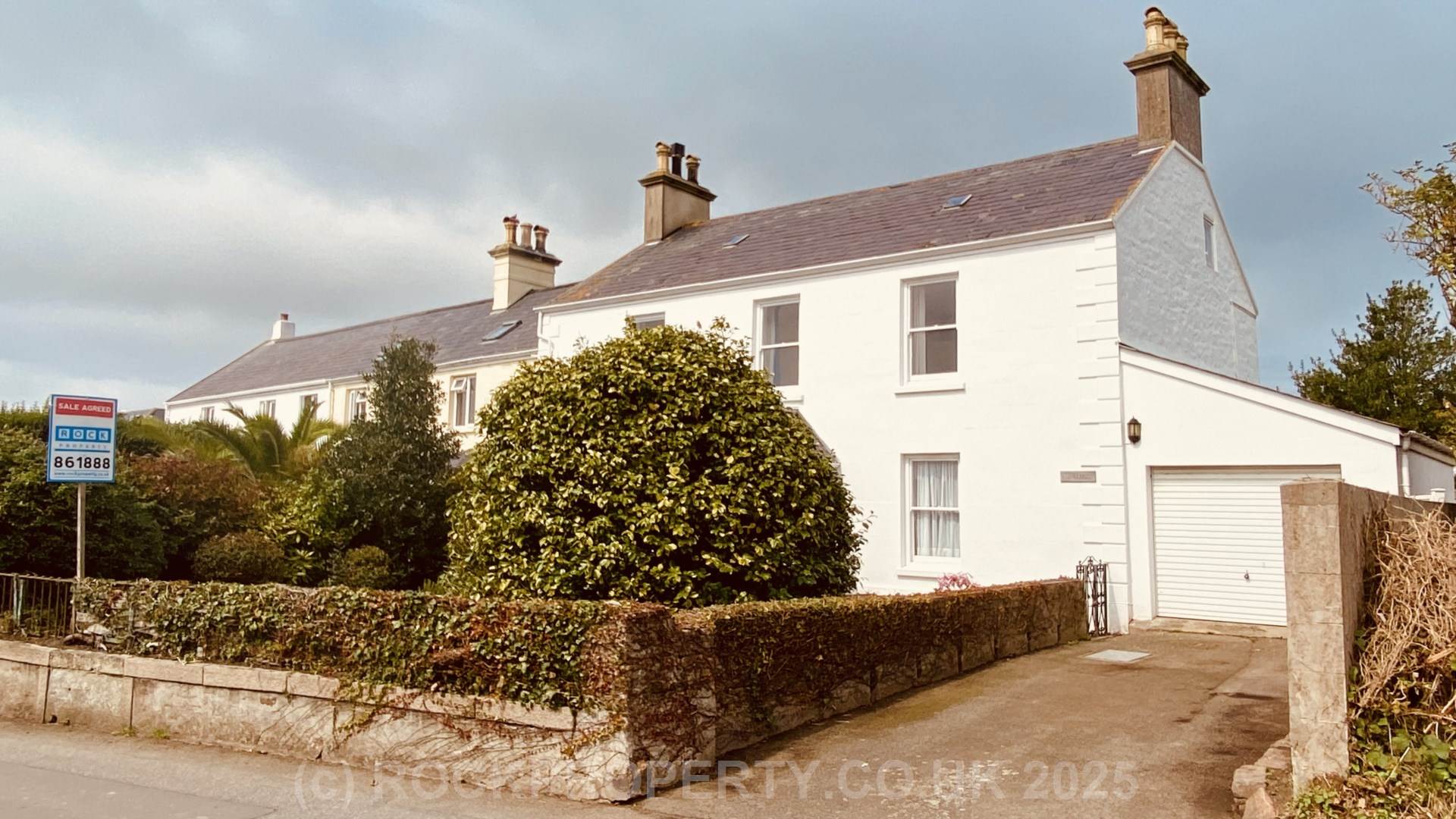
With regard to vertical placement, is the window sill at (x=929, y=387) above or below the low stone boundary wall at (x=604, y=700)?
above

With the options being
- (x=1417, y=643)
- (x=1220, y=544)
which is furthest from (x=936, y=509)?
(x=1417, y=643)

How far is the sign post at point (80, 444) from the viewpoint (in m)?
10.6

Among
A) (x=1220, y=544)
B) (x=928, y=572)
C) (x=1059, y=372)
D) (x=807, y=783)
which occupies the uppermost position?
(x=1059, y=372)

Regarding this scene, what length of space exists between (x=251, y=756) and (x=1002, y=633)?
8327 mm

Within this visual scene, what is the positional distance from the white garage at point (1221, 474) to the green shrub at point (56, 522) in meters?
14.6

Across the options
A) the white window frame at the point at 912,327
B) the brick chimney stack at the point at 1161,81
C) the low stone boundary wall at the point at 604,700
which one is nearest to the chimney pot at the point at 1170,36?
the brick chimney stack at the point at 1161,81

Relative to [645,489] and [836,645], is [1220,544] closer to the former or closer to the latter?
[836,645]

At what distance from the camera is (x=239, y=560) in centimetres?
1598

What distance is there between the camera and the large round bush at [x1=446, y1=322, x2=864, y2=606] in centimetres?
974

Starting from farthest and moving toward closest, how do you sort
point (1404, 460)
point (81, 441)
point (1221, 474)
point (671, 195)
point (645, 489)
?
point (671, 195) → point (1221, 474) → point (1404, 460) → point (81, 441) → point (645, 489)

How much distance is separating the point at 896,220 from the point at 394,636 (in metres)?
14.7

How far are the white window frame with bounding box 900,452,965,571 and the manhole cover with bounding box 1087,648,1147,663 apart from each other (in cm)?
403

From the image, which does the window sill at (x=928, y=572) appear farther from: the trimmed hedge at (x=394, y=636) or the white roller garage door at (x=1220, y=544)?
the trimmed hedge at (x=394, y=636)

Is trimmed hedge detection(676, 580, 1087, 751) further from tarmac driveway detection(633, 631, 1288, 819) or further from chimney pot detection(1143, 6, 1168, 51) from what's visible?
chimney pot detection(1143, 6, 1168, 51)
